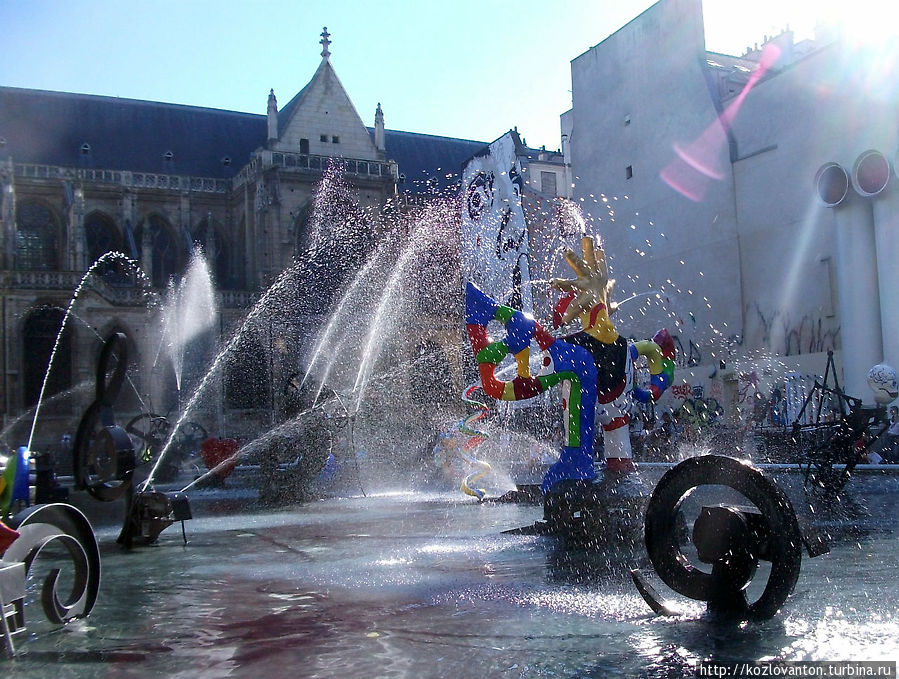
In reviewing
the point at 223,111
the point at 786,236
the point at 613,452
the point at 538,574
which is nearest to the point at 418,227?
the point at 223,111

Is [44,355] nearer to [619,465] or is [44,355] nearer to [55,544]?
[619,465]

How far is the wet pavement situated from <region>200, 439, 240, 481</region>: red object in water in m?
10.2

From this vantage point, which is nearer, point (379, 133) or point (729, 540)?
point (729, 540)

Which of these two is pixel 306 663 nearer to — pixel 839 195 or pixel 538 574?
pixel 538 574

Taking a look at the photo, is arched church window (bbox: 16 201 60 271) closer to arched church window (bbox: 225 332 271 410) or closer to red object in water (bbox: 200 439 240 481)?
arched church window (bbox: 225 332 271 410)

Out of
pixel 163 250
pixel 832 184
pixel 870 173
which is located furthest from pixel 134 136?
pixel 870 173

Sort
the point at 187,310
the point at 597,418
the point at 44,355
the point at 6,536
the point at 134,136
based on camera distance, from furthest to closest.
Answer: the point at 134,136 → the point at 187,310 → the point at 44,355 → the point at 597,418 → the point at 6,536

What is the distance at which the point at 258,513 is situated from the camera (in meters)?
14.5

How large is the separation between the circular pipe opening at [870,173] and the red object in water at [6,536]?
25345mm

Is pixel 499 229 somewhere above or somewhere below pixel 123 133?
below

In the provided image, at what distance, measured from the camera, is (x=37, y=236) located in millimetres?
48594

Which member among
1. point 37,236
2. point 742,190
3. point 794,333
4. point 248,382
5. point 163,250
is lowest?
point 248,382

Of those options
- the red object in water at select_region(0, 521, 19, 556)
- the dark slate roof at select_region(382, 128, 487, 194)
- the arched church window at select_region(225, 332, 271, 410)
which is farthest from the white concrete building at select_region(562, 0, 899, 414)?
the red object in water at select_region(0, 521, 19, 556)

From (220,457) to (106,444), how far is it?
13.1 metres
